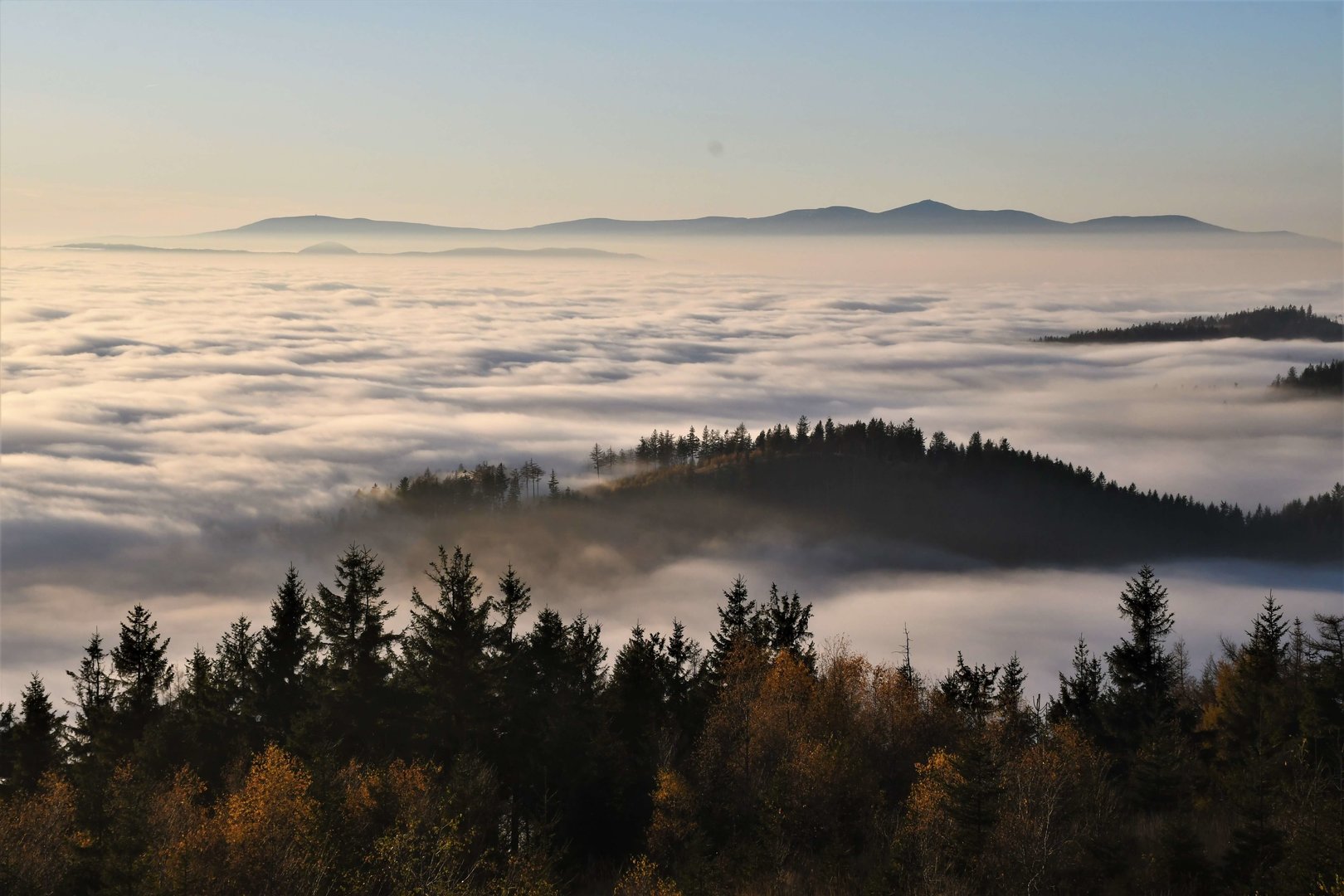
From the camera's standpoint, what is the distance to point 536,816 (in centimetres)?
4475

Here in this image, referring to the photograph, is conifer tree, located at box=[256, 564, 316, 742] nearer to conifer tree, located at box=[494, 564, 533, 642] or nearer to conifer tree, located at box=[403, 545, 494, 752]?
conifer tree, located at box=[403, 545, 494, 752]

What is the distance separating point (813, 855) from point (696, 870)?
22.2ft

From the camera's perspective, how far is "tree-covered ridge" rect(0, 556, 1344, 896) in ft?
99.4

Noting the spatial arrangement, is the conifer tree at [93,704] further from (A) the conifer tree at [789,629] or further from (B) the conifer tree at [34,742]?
(A) the conifer tree at [789,629]

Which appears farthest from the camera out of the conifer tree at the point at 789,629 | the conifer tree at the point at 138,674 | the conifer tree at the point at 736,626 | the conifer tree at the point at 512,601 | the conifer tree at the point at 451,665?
the conifer tree at the point at 789,629

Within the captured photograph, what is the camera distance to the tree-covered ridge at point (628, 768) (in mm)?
30297

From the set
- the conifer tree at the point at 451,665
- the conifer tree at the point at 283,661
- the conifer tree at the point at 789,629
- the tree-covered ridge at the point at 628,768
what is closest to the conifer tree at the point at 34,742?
the tree-covered ridge at the point at 628,768

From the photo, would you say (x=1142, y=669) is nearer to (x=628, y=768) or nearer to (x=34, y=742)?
(x=628, y=768)

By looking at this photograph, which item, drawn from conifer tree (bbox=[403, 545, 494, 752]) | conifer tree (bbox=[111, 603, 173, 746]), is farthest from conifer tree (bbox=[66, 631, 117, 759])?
conifer tree (bbox=[403, 545, 494, 752])

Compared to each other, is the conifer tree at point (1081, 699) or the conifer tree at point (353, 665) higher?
the conifer tree at point (353, 665)

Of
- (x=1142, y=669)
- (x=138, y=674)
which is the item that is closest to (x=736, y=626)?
(x=1142, y=669)

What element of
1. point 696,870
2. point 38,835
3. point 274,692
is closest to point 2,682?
point 274,692

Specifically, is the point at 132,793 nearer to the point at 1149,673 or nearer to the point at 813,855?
the point at 813,855

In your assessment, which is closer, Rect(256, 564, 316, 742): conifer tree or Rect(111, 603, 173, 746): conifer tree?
Rect(256, 564, 316, 742): conifer tree
